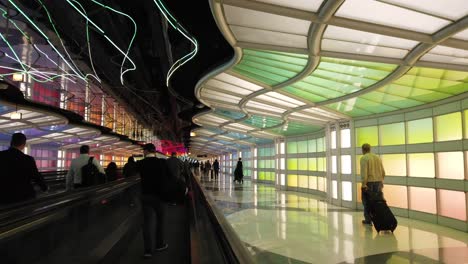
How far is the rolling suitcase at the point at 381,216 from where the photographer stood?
9.44 m

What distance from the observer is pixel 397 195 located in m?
13.3

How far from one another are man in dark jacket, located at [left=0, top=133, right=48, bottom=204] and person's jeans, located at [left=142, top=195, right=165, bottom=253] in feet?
5.21

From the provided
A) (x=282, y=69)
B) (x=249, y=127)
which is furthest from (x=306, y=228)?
(x=249, y=127)

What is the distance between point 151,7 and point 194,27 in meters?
2.21

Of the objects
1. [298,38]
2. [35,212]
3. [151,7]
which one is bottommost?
[35,212]

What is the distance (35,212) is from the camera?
13.2 feet

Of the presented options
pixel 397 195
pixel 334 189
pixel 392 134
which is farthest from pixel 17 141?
pixel 334 189

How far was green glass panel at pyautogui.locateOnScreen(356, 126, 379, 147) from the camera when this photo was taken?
14.5m

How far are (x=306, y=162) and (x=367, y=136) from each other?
8.71m

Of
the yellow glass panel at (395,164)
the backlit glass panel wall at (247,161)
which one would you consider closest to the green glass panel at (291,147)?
the yellow glass panel at (395,164)

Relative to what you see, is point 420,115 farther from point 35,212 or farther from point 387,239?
point 35,212

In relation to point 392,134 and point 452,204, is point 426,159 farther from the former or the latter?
point 392,134

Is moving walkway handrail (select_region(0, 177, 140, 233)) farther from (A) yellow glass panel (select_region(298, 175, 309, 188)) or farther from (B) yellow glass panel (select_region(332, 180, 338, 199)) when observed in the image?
(A) yellow glass panel (select_region(298, 175, 309, 188))

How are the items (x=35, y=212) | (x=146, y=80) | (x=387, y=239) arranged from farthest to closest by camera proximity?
(x=146, y=80) < (x=387, y=239) < (x=35, y=212)
